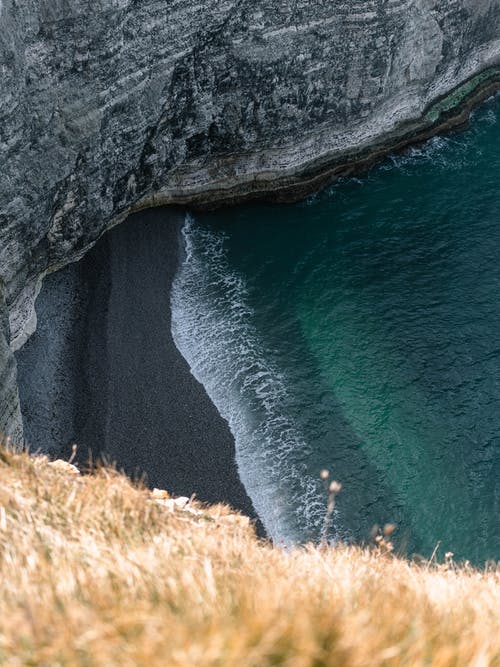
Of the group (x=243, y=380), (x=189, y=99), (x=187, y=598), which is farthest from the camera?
(x=189, y=99)

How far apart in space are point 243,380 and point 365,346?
4639 mm

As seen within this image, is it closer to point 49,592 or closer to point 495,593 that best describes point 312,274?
point 495,593

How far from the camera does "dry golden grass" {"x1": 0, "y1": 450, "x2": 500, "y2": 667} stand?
500 cm

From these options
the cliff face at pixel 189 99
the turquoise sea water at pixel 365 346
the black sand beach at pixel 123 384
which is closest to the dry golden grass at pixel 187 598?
the cliff face at pixel 189 99

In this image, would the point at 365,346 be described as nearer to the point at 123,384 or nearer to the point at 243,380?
the point at 243,380

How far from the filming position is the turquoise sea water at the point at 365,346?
781 inches

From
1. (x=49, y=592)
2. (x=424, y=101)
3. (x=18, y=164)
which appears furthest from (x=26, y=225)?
(x=424, y=101)

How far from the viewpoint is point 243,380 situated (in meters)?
23.2

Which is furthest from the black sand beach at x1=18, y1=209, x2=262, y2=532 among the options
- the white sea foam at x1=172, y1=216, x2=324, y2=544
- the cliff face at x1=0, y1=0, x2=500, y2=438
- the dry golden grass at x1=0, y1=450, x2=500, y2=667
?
the dry golden grass at x1=0, y1=450, x2=500, y2=667

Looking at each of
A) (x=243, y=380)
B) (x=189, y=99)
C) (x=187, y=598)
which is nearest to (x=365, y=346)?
(x=243, y=380)

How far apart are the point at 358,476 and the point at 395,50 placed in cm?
1992

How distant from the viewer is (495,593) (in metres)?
8.15

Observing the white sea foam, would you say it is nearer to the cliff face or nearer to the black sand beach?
the black sand beach

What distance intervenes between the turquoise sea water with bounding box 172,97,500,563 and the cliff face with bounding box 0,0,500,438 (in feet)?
7.74
